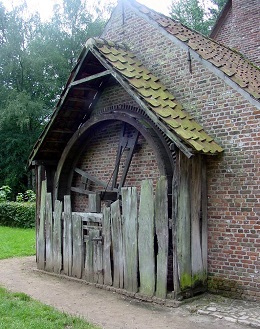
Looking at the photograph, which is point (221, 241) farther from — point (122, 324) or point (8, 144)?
point (8, 144)

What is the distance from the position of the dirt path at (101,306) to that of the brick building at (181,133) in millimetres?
663

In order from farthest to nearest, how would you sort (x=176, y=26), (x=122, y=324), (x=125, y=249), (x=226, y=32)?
(x=226, y=32), (x=176, y=26), (x=125, y=249), (x=122, y=324)

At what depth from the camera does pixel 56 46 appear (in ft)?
102

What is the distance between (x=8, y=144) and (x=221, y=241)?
86.5ft

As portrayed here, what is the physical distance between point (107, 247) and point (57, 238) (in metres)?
1.59

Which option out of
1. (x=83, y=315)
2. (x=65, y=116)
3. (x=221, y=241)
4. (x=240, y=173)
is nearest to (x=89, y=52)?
(x=65, y=116)

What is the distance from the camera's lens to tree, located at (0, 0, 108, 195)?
30.1m

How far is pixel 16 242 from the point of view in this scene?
538 inches

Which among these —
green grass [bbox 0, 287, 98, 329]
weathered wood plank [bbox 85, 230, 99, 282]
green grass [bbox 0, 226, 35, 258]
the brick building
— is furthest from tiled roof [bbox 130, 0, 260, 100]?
green grass [bbox 0, 226, 35, 258]

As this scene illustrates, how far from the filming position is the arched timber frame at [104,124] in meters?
7.27

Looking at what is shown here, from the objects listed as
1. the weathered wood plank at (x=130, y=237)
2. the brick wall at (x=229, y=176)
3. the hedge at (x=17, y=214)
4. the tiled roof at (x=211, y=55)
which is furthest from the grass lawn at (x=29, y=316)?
the hedge at (x=17, y=214)

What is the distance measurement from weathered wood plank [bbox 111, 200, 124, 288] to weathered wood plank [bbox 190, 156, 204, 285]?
1321 millimetres

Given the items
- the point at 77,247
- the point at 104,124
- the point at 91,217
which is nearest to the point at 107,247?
the point at 91,217

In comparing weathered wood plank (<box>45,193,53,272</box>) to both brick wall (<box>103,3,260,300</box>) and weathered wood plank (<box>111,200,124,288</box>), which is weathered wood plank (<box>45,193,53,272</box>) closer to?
weathered wood plank (<box>111,200,124,288</box>)
